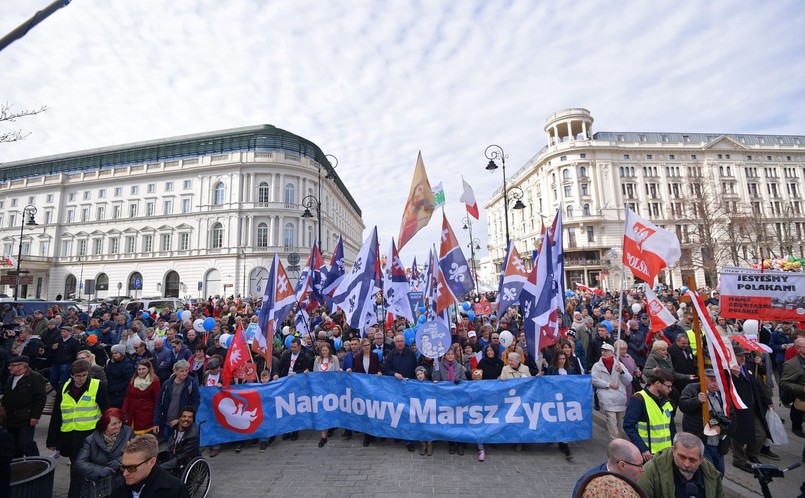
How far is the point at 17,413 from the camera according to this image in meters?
5.03

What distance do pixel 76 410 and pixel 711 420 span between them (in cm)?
782

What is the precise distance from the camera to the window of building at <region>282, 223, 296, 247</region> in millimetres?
48000

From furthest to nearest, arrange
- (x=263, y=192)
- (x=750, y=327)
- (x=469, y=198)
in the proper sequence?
(x=263, y=192), (x=469, y=198), (x=750, y=327)

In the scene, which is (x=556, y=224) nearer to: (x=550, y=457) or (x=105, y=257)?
(x=550, y=457)

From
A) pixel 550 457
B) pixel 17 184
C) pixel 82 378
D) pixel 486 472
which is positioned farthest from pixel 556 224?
pixel 17 184

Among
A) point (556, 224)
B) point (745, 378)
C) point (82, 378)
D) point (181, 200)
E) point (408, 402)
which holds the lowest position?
point (408, 402)

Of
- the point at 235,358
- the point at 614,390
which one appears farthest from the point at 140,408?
the point at 614,390

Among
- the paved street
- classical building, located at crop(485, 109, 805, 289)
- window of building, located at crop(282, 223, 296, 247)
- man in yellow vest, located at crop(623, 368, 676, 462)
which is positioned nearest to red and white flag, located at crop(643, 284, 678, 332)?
the paved street

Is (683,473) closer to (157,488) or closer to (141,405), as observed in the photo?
(157,488)

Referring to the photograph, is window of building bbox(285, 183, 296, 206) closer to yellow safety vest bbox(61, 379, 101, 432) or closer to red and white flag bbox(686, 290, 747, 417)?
yellow safety vest bbox(61, 379, 101, 432)

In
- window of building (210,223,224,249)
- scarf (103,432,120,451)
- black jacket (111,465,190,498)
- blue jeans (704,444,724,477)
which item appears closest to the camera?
black jacket (111,465,190,498)

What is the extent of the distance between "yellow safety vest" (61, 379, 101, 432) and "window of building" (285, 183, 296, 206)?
45.3 metres

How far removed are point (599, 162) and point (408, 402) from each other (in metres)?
62.2

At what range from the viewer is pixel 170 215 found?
1928 inches
